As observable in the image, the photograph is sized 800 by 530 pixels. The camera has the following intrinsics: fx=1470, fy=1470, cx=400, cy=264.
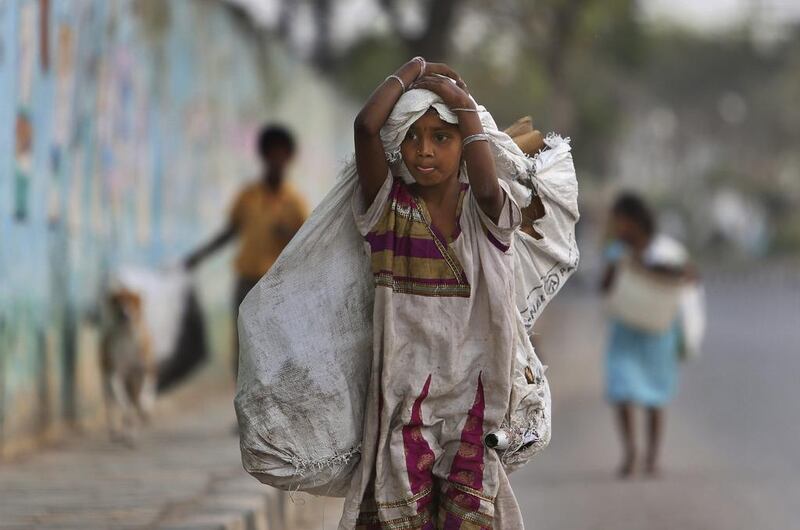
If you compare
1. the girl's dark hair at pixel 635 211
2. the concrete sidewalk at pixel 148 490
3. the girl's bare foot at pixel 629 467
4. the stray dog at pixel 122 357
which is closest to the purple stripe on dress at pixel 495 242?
the concrete sidewalk at pixel 148 490

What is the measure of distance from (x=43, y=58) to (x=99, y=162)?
3.64ft

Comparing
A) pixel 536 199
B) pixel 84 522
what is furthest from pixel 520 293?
pixel 84 522

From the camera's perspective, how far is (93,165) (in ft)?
29.2

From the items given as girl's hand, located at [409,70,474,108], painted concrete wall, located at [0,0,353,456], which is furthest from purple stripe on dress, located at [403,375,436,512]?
painted concrete wall, located at [0,0,353,456]

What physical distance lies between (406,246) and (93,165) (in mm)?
5202

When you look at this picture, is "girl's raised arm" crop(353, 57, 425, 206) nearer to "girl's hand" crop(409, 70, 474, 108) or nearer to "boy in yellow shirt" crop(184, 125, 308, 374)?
"girl's hand" crop(409, 70, 474, 108)

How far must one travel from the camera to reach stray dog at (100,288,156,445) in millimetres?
8461

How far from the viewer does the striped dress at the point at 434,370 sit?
4020 millimetres

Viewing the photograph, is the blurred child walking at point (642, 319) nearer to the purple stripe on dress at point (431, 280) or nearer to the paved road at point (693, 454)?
the paved road at point (693, 454)

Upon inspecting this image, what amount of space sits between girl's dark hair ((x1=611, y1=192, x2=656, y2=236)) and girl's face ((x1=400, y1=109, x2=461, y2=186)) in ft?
17.3

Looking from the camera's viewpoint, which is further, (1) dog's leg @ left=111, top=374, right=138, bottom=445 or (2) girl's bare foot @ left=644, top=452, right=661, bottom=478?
(2) girl's bare foot @ left=644, top=452, right=661, bottom=478

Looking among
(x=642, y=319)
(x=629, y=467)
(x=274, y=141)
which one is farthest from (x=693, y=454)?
(x=274, y=141)

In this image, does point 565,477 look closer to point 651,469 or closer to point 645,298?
point 651,469

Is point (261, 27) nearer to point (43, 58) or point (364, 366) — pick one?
point (43, 58)
